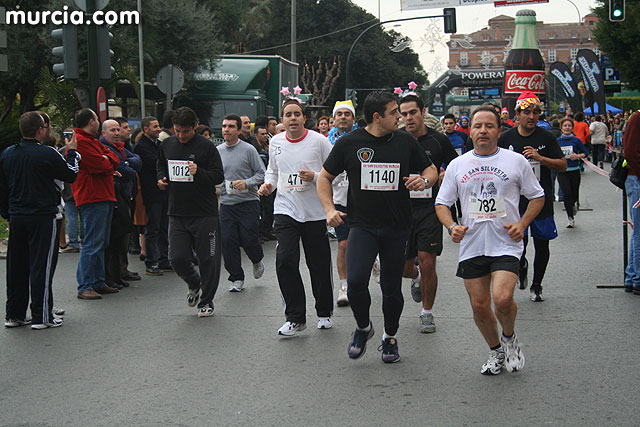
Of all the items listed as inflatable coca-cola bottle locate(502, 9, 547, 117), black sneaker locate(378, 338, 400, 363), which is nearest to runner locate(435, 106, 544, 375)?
black sneaker locate(378, 338, 400, 363)

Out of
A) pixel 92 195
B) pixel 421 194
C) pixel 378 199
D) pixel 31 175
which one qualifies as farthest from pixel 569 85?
pixel 378 199

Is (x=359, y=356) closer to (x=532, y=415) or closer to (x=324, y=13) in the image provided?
(x=532, y=415)

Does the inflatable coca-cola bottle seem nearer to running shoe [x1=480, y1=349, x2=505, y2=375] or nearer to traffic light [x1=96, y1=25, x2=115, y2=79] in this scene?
traffic light [x1=96, y1=25, x2=115, y2=79]

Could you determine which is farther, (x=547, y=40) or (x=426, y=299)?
(x=547, y=40)

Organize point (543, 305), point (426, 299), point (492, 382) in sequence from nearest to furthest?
point (492, 382) < point (426, 299) < point (543, 305)

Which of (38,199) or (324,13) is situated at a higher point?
(324,13)

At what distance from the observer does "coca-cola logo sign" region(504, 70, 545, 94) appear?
157 ft

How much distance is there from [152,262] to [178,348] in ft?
14.8

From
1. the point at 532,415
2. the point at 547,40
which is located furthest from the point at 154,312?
the point at 547,40

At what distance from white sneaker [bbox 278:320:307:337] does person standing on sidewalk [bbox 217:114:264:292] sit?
233 centimetres

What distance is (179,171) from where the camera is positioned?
28.4 feet

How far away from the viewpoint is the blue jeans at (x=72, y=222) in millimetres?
12631

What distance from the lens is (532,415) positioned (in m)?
5.27

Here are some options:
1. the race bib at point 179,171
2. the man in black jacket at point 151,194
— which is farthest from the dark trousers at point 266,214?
the race bib at point 179,171
